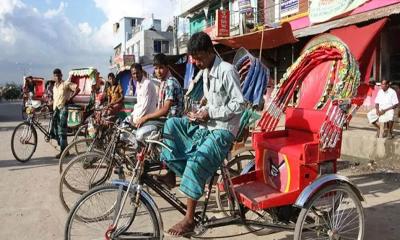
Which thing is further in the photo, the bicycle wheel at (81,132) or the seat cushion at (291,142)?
the bicycle wheel at (81,132)

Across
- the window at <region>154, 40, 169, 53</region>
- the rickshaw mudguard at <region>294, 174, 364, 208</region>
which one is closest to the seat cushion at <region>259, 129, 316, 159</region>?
the rickshaw mudguard at <region>294, 174, 364, 208</region>

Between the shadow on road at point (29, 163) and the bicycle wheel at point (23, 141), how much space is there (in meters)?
0.15

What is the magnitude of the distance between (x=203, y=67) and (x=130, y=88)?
10352 mm

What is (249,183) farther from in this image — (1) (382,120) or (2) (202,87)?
(1) (382,120)

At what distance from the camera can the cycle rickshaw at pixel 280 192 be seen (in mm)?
3359

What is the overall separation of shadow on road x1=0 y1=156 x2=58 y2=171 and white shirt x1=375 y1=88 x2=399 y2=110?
22.7 ft

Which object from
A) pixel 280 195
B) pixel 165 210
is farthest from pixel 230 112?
pixel 165 210

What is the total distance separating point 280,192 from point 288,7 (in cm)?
1335

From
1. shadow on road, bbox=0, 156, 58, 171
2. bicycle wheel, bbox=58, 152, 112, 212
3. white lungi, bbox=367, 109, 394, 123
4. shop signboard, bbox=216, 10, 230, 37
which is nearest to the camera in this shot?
bicycle wheel, bbox=58, 152, 112, 212

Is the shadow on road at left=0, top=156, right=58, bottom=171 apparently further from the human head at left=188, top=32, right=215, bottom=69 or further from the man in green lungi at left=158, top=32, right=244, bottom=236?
the human head at left=188, top=32, right=215, bottom=69

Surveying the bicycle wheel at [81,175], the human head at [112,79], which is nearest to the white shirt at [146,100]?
the bicycle wheel at [81,175]

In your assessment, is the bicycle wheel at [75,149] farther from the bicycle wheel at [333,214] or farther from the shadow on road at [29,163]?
the bicycle wheel at [333,214]

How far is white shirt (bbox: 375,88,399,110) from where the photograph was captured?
361 inches

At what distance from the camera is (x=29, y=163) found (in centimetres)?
840
